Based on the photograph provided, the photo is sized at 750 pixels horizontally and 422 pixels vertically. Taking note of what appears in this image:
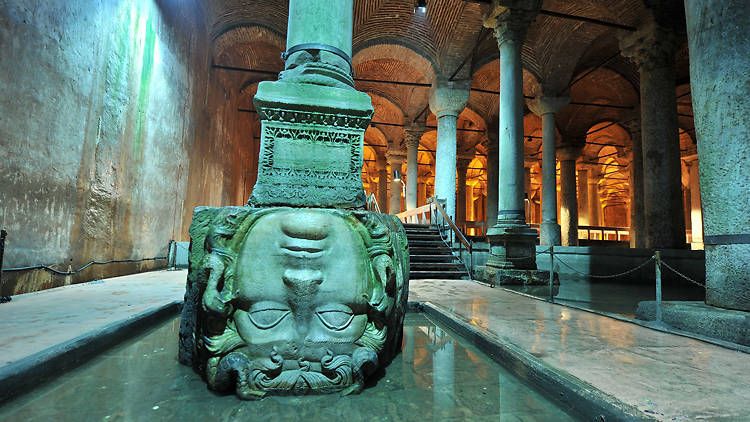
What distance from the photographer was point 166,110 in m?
7.89

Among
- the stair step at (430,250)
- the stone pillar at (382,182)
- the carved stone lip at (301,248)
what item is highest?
the stone pillar at (382,182)

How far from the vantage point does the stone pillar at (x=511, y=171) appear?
787 centimetres

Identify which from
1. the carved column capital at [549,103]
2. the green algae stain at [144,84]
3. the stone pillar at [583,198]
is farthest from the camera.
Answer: the stone pillar at [583,198]

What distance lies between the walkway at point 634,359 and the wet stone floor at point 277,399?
35 centimetres

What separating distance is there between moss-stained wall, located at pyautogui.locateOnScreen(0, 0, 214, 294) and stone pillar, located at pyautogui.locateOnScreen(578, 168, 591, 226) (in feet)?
61.5

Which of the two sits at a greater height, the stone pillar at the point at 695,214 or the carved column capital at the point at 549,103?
the carved column capital at the point at 549,103

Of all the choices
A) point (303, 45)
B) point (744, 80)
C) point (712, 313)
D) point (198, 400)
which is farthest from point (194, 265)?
point (744, 80)

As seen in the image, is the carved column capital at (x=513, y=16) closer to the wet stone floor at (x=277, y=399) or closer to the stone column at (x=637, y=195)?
the stone column at (x=637, y=195)

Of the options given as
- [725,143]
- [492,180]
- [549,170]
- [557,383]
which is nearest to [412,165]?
[492,180]

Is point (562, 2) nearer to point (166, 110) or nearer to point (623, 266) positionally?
point (623, 266)

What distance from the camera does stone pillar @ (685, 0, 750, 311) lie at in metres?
2.98

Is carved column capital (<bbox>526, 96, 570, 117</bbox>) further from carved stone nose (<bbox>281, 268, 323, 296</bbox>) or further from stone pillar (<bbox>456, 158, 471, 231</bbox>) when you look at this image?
carved stone nose (<bbox>281, 268, 323, 296</bbox>)

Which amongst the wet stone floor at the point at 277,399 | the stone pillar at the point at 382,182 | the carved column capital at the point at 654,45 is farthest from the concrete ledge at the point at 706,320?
the stone pillar at the point at 382,182

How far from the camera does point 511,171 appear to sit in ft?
27.3
